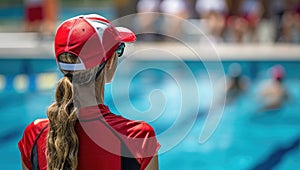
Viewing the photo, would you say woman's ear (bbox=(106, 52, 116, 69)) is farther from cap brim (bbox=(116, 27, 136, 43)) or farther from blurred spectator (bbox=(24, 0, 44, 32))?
blurred spectator (bbox=(24, 0, 44, 32))

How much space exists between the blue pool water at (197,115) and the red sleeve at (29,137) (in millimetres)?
1535

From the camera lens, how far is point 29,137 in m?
1.57

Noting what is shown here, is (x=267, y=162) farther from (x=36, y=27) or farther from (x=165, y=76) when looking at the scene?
(x=36, y=27)

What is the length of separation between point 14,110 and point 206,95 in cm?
255

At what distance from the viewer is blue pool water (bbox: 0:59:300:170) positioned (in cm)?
530

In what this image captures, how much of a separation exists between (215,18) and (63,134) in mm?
9527

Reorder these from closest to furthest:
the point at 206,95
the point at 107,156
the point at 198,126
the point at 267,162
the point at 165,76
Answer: the point at 107,156 → the point at 267,162 → the point at 198,126 → the point at 206,95 → the point at 165,76

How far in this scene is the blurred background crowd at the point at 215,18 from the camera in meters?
10.6

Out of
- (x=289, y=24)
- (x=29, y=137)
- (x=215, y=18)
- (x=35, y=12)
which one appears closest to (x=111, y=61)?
(x=29, y=137)

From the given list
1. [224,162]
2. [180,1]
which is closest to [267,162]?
[224,162]

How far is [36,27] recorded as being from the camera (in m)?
11.8

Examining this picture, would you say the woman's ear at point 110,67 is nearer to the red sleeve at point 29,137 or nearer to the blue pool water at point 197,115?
the red sleeve at point 29,137

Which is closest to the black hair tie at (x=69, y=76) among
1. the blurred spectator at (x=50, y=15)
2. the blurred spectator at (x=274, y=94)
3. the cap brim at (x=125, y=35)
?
the cap brim at (x=125, y=35)

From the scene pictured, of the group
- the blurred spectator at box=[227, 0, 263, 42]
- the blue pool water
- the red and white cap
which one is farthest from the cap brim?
the blurred spectator at box=[227, 0, 263, 42]
